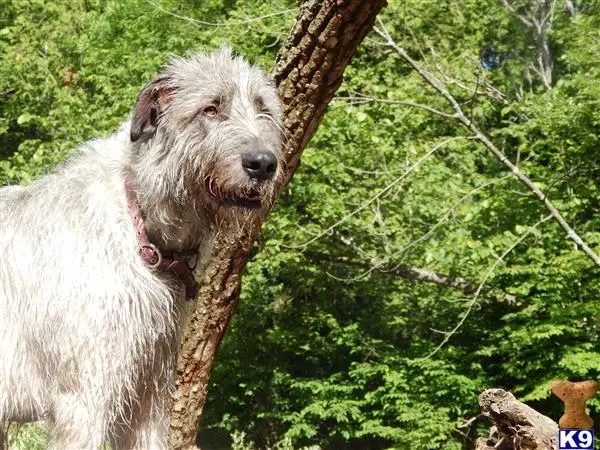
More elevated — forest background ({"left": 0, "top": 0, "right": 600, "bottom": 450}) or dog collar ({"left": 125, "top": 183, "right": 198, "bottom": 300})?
dog collar ({"left": 125, "top": 183, "right": 198, "bottom": 300})

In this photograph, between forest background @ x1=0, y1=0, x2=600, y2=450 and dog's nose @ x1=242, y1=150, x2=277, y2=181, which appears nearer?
dog's nose @ x1=242, y1=150, x2=277, y2=181

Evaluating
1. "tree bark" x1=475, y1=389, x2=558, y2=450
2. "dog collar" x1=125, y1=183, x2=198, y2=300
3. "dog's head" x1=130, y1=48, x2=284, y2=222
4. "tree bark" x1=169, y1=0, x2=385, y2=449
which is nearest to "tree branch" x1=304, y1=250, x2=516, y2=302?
"tree bark" x1=169, y1=0, x2=385, y2=449

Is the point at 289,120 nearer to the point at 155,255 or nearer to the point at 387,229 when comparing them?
the point at 155,255

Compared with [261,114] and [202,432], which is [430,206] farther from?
[261,114]

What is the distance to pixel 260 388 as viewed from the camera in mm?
15953

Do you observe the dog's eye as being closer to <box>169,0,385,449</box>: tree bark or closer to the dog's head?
the dog's head

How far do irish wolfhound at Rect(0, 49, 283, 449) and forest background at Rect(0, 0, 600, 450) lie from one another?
6172mm

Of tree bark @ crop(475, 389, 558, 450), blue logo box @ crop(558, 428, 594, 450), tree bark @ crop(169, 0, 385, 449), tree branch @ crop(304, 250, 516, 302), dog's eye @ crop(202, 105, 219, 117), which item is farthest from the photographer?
tree branch @ crop(304, 250, 516, 302)

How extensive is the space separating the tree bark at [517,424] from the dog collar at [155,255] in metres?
1.56

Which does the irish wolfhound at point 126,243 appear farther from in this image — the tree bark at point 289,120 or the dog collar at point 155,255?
the tree bark at point 289,120

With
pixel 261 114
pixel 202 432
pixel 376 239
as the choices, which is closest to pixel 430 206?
pixel 376 239

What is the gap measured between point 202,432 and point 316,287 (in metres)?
3.55

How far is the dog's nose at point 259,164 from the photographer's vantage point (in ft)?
10.4

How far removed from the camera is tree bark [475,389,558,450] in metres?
3.99
